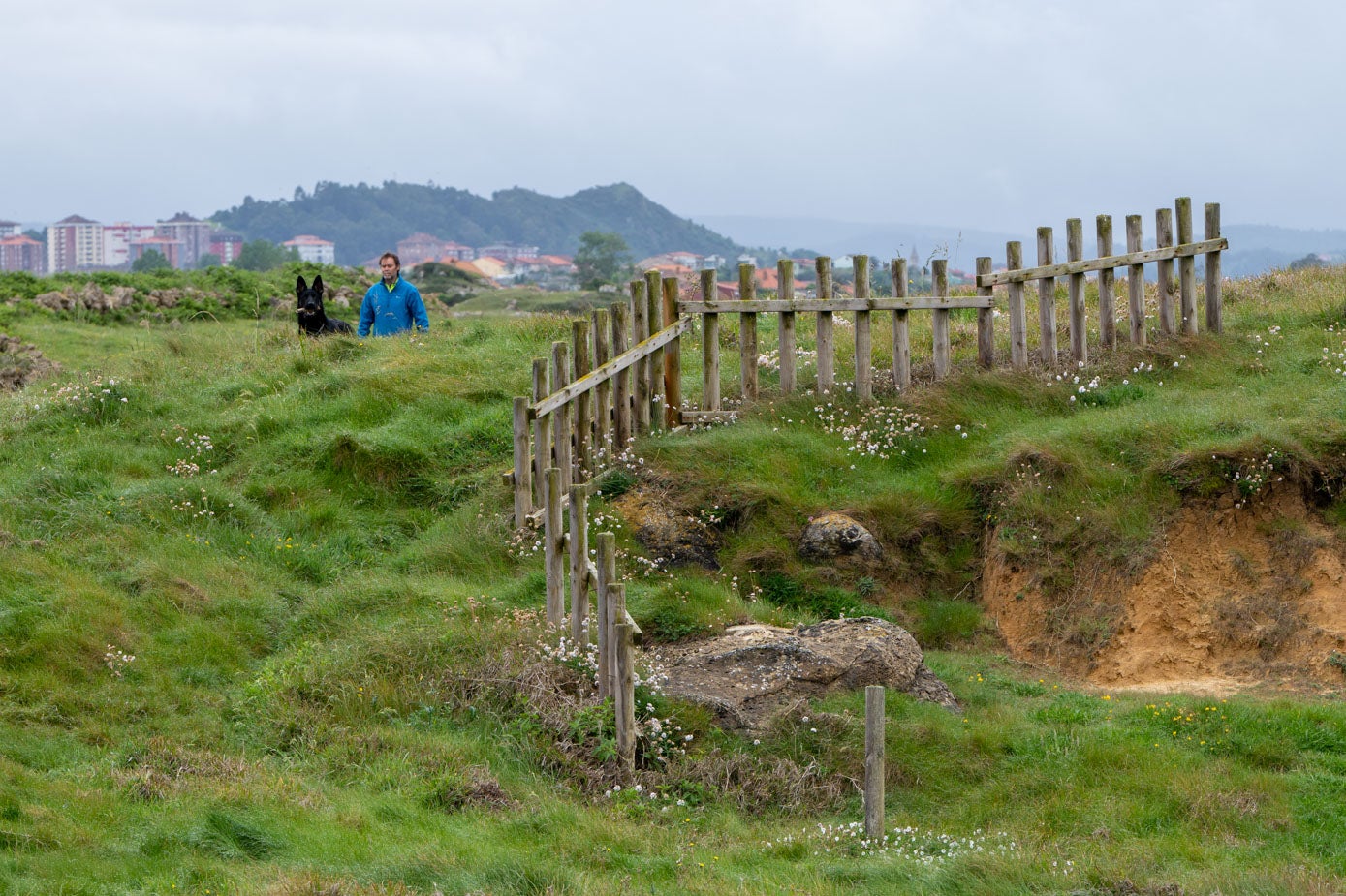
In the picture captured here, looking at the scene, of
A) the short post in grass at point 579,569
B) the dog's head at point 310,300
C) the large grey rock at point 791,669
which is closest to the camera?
the large grey rock at point 791,669

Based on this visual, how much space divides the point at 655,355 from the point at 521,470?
7.64ft

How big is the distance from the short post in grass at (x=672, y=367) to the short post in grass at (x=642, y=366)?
0.88 ft

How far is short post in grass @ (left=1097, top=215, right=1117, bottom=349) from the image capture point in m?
14.1

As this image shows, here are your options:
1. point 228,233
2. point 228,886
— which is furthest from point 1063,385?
point 228,233

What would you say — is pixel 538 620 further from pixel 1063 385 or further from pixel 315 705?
pixel 1063 385

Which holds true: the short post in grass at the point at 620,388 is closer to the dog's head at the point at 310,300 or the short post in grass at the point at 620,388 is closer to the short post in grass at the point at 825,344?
the short post in grass at the point at 825,344

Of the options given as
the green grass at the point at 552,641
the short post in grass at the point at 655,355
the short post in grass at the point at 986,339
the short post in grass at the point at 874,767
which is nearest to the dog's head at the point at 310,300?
the green grass at the point at 552,641

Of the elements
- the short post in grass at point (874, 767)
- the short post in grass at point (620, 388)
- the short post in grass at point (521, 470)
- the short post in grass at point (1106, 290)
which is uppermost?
the short post in grass at point (1106, 290)

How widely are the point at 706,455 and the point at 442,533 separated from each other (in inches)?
96.6

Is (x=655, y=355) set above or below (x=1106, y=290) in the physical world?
below

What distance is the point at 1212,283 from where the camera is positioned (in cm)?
1516

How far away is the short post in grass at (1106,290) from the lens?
46.2 ft

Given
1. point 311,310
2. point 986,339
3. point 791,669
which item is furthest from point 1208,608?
point 311,310

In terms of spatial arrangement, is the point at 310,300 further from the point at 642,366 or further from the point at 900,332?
the point at 900,332
